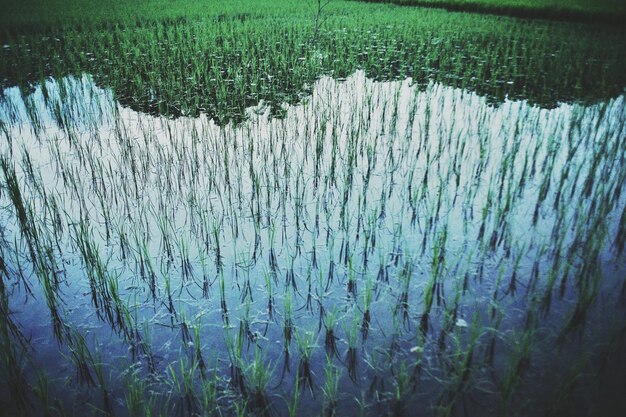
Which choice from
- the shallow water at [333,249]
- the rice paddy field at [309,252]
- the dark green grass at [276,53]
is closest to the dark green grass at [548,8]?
the dark green grass at [276,53]

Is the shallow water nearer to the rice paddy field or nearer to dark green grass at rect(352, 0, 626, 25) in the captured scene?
the rice paddy field

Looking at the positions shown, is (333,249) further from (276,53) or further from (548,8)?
(548,8)

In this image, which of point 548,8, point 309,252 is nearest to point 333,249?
point 309,252

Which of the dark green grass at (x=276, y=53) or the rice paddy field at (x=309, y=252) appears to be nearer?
the rice paddy field at (x=309, y=252)

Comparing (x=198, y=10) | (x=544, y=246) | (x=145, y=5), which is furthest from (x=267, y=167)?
(x=145, y=5)

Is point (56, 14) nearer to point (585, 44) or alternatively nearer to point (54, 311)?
point (54, 311)

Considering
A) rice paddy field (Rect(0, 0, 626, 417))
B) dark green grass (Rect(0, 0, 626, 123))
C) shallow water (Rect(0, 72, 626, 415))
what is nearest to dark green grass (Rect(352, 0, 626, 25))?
dark green grass (Rect(0, 0, 626, 123))

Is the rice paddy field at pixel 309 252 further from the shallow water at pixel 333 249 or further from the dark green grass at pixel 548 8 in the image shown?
the dark green grass at pixel 548 8
